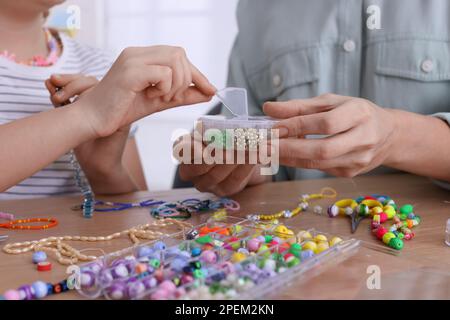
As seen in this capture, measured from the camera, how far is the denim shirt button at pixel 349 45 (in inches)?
46.2

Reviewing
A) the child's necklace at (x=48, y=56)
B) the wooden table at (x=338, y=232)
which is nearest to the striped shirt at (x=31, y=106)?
the child's necklace at (x=48, y=56)

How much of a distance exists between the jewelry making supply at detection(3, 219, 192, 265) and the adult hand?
20 centimetres

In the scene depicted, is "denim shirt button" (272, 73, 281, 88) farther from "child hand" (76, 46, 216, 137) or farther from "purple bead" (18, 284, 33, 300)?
"purple bead" (18, 284, 33, 300)

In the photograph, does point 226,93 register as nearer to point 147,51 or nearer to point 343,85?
point 147,51

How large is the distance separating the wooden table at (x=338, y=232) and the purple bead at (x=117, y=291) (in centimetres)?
4

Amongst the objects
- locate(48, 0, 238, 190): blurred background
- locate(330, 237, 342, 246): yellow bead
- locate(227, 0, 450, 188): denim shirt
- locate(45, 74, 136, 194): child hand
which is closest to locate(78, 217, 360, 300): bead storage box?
locate(330, 237, 342, 246): yellow bead

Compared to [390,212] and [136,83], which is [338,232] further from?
[136,83]

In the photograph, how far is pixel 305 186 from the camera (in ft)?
3.51

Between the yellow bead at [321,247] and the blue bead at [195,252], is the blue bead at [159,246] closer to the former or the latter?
the blue bead at [195,252]

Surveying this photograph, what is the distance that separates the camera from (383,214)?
2.70 ft

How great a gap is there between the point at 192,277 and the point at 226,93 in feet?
1.35

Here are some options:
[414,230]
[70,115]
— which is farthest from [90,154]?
[414,230]

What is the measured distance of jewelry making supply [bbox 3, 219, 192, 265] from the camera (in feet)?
2.13

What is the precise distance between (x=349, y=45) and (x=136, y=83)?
57 cm
